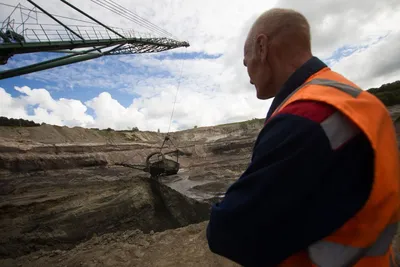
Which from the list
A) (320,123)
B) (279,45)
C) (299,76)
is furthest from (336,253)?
(279,45)

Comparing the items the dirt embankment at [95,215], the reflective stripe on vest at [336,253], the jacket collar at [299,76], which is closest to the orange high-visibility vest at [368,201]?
the reflective stripe on vest at [336,253]

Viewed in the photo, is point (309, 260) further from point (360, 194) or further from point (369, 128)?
point (369, 128)

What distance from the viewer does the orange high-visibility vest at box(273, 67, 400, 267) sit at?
2.52 ft

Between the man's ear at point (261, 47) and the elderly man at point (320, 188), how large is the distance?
361 millimetres

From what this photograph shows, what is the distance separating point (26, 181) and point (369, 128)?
12930mm

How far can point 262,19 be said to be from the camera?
1253 millimetres

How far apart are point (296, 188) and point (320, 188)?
7 centimetres

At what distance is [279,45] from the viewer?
1184mm

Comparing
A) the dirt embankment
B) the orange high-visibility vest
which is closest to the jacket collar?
the orange high-visibility vest

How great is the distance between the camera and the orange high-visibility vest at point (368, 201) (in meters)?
0.77

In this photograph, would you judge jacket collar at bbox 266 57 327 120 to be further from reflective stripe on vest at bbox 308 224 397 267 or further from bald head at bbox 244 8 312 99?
reflective stripe on vest at bbox 308 224 397 267

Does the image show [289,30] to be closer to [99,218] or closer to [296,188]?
[296,188]

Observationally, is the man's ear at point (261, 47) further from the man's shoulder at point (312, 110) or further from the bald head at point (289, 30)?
the man's shoulder at point (312, 110)

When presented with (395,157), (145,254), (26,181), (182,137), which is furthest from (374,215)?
(182,137)
